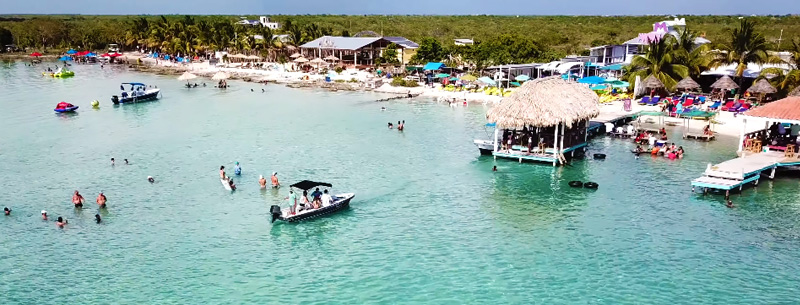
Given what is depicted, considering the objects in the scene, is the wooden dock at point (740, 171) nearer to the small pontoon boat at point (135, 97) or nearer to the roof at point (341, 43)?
the small pontoon boat at point (135, 97)

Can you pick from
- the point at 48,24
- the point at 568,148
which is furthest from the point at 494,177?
the point at 48,24

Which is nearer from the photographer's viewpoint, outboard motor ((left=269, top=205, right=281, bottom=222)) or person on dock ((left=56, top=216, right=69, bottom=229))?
person on dock ((left=56, top=216, right=69, bottom=229))

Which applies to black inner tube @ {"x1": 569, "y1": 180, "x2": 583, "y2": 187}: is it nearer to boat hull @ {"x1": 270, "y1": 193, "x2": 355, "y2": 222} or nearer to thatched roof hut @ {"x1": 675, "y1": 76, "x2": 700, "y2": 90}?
boat hull @ {"x1": 270, "y1": 193, "x2": 355, "y2": 222}

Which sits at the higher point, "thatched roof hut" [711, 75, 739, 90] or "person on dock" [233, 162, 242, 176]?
"thatched roof hut" [711, 75, 739, 90]

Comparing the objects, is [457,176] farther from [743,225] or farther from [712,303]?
[712,303]

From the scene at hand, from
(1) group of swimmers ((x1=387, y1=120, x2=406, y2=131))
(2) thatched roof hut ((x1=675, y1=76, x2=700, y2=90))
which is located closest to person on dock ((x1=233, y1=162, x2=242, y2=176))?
(1) group of swimmers ((x1=387, y1=120, x2=406, y2=131))

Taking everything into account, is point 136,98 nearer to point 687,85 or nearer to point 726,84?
point 687,85

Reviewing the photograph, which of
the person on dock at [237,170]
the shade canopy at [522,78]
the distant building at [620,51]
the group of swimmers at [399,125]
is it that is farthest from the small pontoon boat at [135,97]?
the distant building at [620,51]
